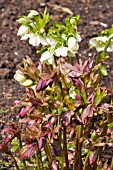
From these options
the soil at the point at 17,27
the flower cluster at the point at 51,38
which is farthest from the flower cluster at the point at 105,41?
the soil at the point at 17,27

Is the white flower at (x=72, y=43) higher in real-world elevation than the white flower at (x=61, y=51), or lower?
higher

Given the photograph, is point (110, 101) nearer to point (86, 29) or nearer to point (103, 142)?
point (103, 142)

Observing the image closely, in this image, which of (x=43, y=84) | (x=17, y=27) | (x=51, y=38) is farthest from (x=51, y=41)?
(x=17, y=27)

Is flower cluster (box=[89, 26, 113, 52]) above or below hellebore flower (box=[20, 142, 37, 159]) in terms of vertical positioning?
above

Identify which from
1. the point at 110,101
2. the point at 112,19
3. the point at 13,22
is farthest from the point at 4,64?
the point at 110,101

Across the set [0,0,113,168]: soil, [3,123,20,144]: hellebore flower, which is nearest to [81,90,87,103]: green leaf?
[3,123,20,144]: hellebore flower

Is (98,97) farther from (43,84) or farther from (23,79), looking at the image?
(23,79)

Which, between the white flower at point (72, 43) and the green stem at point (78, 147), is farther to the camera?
the green stem at point (78, 147)

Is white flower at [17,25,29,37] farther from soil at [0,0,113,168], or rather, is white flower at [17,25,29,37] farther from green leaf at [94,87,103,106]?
A: soil at [0,0,113,168]

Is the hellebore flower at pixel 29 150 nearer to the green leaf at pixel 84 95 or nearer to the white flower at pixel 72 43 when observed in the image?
the green leaf at pixel 84 95
